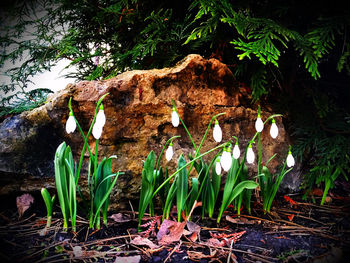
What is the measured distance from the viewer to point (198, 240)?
1.42 metres

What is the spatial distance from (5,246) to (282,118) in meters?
2.46

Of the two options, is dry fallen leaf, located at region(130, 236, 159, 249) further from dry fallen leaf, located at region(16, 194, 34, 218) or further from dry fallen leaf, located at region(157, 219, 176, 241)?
dry fallen leaf, located at region(16, 194, 34, 218)

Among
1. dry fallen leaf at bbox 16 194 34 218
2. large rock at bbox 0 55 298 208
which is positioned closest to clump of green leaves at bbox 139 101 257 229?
large rock at bbox 0 55 298 208

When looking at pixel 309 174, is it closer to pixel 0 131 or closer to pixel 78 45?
pixel 0 131

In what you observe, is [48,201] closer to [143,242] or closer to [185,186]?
[143,242]

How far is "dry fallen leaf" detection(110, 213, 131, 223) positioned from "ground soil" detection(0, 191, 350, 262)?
3 cm

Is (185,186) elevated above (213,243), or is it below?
above

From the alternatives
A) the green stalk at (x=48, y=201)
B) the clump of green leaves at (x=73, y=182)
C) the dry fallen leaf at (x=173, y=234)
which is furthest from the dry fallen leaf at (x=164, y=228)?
the green stalk at (x=48, y=201)

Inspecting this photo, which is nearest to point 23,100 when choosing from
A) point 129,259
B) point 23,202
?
point 23,202

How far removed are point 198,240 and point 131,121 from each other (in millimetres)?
1026

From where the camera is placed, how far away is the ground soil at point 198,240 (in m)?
1.22

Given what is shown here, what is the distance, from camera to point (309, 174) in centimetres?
205

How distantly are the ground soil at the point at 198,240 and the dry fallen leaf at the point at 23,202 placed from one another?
42mm

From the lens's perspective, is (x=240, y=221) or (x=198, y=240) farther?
(x=240, y=221)
